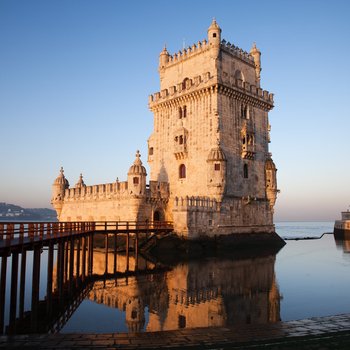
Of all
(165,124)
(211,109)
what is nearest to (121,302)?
(211,109)

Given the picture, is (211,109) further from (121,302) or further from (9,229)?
(9,229)

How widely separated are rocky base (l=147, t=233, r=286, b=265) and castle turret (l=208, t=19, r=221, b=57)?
19318mm

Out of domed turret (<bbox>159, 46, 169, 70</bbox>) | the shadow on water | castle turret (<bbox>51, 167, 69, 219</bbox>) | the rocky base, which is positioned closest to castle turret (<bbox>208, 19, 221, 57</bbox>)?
domed turret (<bbox>159, 46, 169, 70</bbox>)

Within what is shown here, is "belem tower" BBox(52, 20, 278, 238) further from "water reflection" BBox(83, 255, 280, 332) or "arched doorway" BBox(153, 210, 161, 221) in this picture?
"water reflection" BBox(83, 255, 280, 332)

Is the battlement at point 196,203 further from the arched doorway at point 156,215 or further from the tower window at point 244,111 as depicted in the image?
the tower window at point 244,111

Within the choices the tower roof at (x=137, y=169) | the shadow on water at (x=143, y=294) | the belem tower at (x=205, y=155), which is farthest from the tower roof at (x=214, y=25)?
the shadow on water at (x=143, y=294)

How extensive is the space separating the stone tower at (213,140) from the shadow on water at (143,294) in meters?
7.52

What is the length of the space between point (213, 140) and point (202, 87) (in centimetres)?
579

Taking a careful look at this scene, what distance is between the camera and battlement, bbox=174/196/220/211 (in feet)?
117

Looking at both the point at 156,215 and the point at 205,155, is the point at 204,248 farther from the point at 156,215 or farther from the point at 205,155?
the point at 205,155

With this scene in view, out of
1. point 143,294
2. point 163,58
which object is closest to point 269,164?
point 163,58

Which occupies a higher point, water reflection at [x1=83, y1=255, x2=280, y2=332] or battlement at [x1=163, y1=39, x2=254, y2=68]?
battlement at [x1=163, y1=39, x2=254, y2=68]

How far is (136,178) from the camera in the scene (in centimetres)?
3875

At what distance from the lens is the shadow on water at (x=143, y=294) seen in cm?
1529
